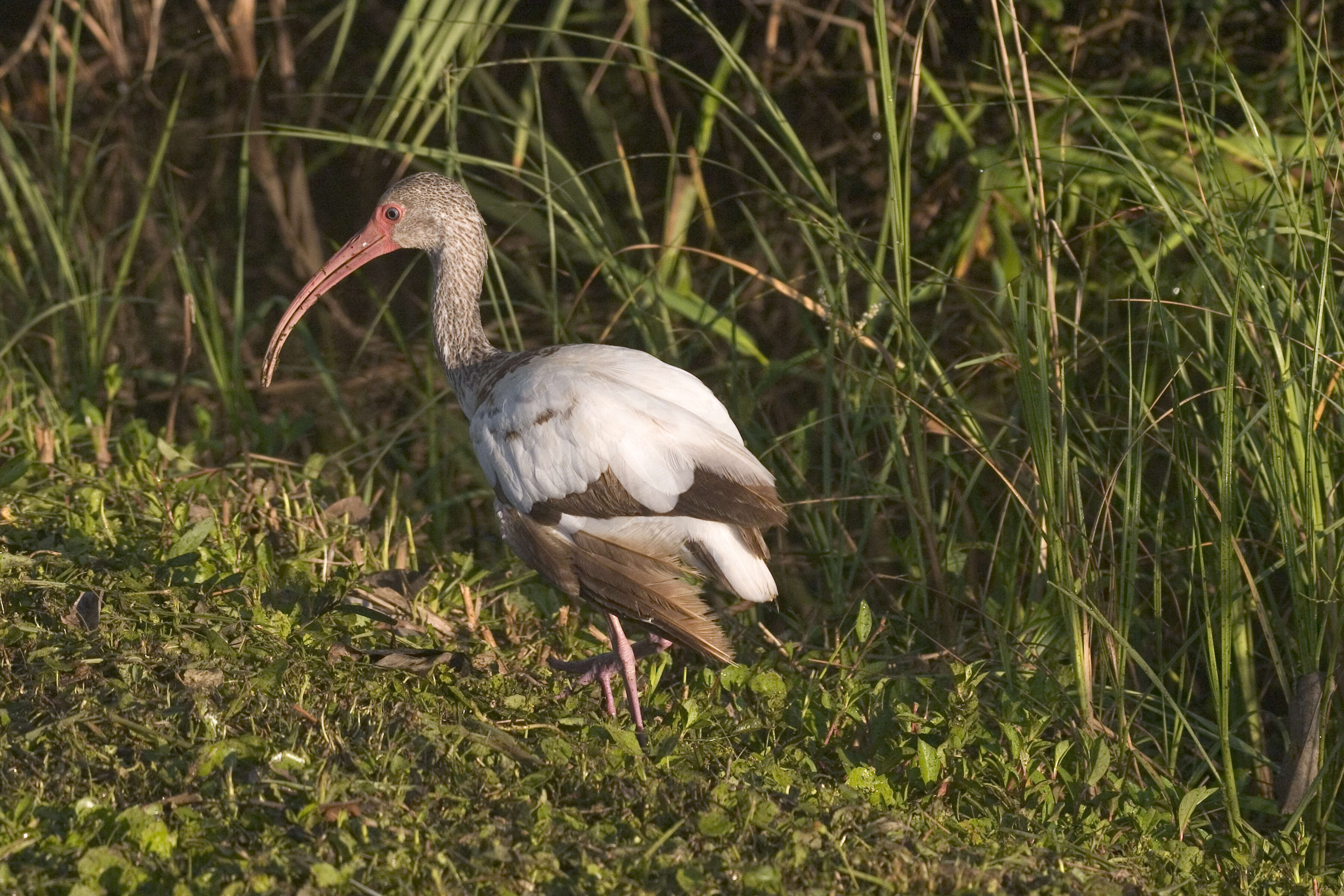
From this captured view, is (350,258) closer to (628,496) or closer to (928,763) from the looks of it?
(628,496)

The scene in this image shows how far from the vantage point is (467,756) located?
2.89 metres

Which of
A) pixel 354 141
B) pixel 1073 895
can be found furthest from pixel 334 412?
pixel 1073 895

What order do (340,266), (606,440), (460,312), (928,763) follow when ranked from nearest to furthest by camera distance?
(928,763) < (606,440) < (460,312) < (340,266)

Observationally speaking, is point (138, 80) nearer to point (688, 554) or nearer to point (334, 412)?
point (334, 412)

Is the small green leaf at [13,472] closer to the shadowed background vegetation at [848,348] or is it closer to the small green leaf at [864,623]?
the shadowed background vegetation at [848,348]

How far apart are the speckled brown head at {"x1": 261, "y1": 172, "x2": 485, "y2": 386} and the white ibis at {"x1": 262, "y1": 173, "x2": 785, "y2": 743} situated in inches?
31.0

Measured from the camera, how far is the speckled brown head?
4461mm

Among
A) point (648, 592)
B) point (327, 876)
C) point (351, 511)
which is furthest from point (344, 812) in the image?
point (351, 511)

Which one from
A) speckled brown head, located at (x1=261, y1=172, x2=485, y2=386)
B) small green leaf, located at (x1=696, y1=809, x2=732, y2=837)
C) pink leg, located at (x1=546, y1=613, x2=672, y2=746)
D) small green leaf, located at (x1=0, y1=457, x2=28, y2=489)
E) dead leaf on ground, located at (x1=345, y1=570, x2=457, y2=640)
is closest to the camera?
small green leaf, located at (x1=696, y1=809, x2=732, y2=837)

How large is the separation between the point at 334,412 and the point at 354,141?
171 cm

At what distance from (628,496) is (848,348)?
1063 millimetres

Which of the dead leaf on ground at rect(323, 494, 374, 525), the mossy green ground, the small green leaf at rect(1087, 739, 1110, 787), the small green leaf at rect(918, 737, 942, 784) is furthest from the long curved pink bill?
the small green leaf at rect(1087, 739, 1110, 787)

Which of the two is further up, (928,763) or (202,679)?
(928,763)

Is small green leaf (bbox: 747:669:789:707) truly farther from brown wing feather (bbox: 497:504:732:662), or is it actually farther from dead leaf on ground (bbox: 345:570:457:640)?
dead leaf on ground (bbox: 345:570:457:640)
